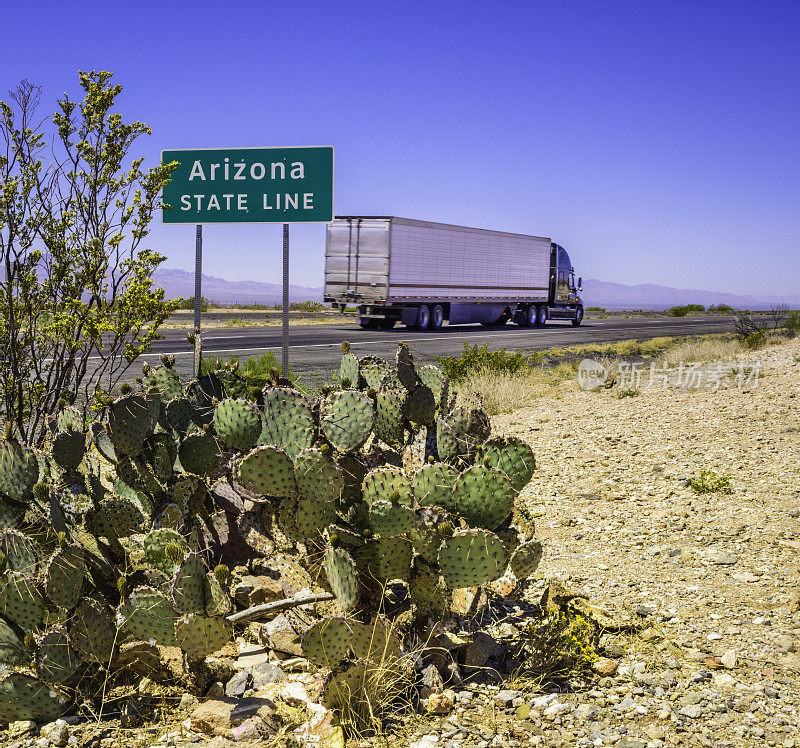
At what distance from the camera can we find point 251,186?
8133 mm

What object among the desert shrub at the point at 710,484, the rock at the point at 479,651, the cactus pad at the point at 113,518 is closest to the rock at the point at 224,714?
the rock at the point at 479,651

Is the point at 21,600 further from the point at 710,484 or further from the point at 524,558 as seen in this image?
the point at 710,484

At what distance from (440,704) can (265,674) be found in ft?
2.68

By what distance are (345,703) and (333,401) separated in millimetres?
1462

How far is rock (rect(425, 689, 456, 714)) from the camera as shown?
338cm

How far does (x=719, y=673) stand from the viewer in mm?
3623

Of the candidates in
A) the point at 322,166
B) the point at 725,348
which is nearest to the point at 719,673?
the point at 322,166

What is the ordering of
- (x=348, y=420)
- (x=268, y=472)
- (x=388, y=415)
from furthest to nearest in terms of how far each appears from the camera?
(x=388, y=415), (x=348, y=420), (x=268, y=472)

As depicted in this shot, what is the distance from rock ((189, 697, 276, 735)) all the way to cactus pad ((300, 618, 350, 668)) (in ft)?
0.94

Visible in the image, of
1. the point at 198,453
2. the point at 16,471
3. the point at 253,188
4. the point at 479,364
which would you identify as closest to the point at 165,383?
the point at 198,453

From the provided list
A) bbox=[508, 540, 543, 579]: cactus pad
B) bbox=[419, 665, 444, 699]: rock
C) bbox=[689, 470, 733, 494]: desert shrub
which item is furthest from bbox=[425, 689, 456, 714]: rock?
bbox=[689, 470, 733, 494]: desert shrub

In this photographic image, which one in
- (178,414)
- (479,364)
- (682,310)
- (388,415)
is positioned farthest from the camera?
(682,310)

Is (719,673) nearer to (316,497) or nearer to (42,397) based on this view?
(316,497)

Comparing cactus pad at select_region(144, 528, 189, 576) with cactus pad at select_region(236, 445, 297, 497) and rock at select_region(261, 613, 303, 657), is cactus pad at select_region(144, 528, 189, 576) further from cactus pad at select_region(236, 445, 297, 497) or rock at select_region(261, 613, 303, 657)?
rock at select_region(261, 613, 303, 657)
